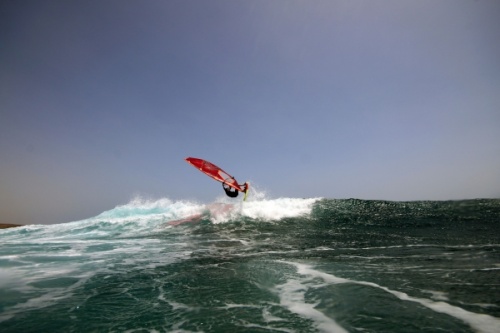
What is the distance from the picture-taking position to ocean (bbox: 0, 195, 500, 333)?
3887mm

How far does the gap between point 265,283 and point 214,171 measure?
1479cm

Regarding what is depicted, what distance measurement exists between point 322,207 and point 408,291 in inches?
617

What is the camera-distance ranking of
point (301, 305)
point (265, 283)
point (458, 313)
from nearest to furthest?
point (458, 313), point (301, 305), point (265, 283)

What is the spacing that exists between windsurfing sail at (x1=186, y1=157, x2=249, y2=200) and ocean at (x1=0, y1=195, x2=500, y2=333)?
6.62 m

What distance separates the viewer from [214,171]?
20.0m

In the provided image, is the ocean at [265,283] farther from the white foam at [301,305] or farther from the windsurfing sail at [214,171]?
the windsurfing sail at [214,171]

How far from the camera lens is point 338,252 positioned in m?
8.50

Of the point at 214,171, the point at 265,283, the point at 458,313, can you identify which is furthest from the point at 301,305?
the point at 214,171

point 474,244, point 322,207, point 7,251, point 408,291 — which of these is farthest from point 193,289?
point 322,207

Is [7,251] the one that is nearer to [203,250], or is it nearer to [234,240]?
[203,250]

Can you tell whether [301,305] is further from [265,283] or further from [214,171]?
[214,171]

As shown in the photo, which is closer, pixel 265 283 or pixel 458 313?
pixel 458 313

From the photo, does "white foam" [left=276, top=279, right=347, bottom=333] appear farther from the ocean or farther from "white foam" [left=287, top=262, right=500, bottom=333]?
"white foam" [left=287, top=262, right=500, bottom=333]

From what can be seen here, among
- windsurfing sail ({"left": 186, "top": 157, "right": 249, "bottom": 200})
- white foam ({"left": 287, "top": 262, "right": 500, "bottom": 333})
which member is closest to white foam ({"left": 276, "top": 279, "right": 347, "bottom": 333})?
white foam ({"left": 287, "top": 262, "right": 500, "bottom": 333})
